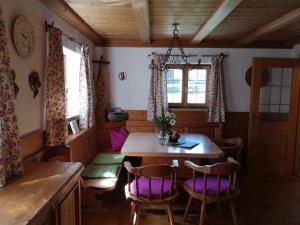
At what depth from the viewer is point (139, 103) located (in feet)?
16.0

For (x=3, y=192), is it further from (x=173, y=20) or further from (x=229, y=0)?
(x=173, y=20)

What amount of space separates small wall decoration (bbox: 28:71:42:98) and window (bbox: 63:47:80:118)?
4.06 feet

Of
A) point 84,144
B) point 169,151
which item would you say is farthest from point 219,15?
point 84,144

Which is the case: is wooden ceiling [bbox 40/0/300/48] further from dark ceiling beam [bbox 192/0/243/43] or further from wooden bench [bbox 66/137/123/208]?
wooden bench [bbox 66/137/123/208]

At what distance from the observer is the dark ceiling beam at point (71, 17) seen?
256 cm

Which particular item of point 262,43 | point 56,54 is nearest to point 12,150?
point 56,54

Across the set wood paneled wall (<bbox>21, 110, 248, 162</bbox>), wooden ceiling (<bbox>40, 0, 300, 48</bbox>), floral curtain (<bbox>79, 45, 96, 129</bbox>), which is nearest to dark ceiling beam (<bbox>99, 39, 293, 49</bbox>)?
wooden ceiling (<bbox>40, 0, 300, 48</bbox>)

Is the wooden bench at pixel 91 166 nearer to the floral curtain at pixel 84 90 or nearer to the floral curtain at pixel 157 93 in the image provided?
the floral curtain at pixel 84 90

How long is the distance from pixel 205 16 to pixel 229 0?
72 cm

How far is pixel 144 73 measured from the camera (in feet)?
15.8

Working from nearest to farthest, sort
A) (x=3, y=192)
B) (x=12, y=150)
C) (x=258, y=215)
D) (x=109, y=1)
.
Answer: (x=3, y=192), (x=12, y=150), (x=109, y=1), (x=258, y=215)

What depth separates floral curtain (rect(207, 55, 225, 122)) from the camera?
4.64 m

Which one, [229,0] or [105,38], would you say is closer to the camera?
[229,0]

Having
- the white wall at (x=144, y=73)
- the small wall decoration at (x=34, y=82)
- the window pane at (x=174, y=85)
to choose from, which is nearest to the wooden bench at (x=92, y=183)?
the small wall decoration at (x=34, y=82)
